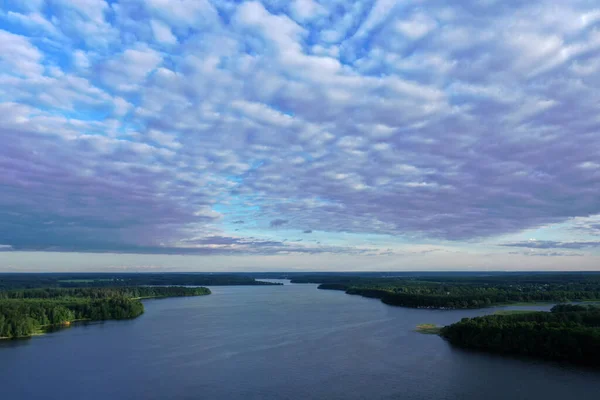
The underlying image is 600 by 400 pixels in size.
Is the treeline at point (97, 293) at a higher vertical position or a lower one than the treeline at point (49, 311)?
higher

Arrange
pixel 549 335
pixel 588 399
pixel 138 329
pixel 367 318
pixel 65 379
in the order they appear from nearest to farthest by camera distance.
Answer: pixel 588 399 < pixel 65 379 < pixel 549 335 < pixel 138 329 < pixel 367 318

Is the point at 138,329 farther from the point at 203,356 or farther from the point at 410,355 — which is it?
the point at 410,355

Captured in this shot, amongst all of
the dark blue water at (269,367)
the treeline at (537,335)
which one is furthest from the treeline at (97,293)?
the treeline at (537,335)

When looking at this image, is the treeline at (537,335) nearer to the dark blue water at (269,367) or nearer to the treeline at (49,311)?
the dark blue water at (269,367)

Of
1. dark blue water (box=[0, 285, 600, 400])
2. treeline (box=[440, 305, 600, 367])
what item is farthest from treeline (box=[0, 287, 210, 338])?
treeline (box=[440, 305, 600, 367])

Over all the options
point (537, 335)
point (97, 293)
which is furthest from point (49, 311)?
point (537, 335)

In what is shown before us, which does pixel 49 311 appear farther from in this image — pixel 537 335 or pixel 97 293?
pixel 537 335

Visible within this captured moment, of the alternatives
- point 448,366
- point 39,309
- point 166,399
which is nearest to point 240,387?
point 166,399
